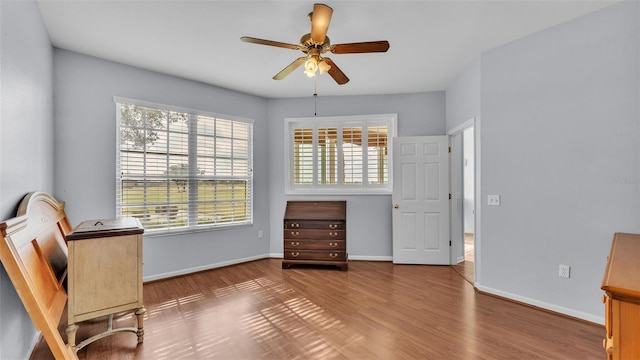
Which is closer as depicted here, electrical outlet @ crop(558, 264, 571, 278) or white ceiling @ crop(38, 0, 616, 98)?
white ceiling @ crop(38, 0, 616, 98)

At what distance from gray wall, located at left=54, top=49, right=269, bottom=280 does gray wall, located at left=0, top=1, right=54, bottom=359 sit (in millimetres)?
449

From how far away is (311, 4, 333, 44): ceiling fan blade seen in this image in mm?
1873

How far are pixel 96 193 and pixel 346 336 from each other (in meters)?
3.13

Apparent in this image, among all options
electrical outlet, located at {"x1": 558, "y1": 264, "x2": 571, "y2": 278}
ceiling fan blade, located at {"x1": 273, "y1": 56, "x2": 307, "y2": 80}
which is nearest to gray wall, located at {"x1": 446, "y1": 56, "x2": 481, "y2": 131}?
electrical outlet, located at {"x1": 558, "y1": 264, "x2": 571, "y2": 278}

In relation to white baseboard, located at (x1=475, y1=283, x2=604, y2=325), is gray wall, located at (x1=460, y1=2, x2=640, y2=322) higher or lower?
higher

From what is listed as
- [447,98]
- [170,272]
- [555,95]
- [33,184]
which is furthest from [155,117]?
[555,95]

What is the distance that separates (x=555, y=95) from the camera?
2719mm

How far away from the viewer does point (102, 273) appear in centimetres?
203

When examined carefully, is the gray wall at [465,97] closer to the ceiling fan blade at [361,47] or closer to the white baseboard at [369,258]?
the ceiling fan blade at [361,47]

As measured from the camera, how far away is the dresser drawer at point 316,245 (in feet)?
13.3

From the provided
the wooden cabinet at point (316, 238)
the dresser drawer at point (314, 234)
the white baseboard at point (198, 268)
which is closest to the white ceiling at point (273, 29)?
the wooden cabinet at point (316, 238)

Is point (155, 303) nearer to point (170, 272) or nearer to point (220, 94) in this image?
point (170, 272)

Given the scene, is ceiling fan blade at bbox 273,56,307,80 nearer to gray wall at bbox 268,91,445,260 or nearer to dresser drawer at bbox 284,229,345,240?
gray wall at bbox 268,91,445,260

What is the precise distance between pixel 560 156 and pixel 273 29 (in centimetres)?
302
